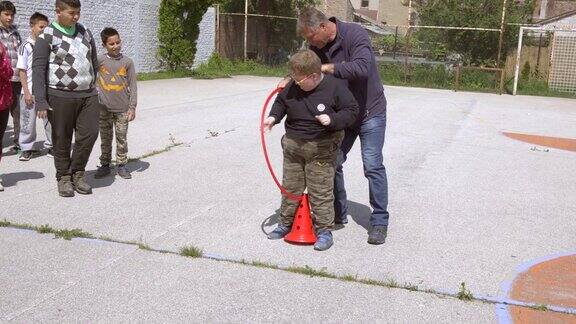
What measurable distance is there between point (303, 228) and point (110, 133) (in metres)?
3.03

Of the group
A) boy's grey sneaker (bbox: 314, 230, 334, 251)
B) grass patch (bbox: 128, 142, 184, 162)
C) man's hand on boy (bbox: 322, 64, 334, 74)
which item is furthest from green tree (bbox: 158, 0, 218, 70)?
boy's grey sneaker (bbox: 314, 230, 334, 251)

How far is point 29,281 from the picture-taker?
4109mm

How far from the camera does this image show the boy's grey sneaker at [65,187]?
6102 millimetres

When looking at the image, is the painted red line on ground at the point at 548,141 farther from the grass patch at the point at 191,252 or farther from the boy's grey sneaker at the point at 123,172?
Result: the grass patch at the point at 191,252

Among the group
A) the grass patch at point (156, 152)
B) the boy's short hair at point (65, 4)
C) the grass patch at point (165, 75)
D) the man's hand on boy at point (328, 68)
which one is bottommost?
the grass patch at point (156, 152)

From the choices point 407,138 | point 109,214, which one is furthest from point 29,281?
point 407,138

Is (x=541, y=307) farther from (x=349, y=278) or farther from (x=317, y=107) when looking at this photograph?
(x=317, y=107)

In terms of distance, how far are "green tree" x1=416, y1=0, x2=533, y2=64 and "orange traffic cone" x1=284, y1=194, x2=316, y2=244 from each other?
21028 mm

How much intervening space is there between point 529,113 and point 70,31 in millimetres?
13047

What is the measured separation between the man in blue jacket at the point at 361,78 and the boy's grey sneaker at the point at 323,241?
349 mm

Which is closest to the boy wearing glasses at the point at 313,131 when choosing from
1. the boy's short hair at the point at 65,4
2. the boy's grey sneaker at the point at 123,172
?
the boy's short hair at the point at 65,4

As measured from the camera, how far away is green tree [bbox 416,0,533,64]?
2455 centimetres

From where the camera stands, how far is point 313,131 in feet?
15.8

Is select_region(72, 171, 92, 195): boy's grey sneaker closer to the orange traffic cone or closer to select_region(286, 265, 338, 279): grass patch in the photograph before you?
the orange traffic cone
